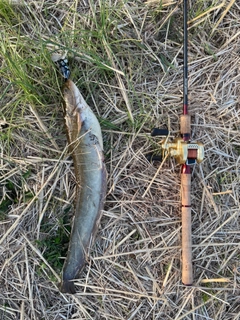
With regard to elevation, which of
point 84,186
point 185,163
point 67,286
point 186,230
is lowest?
point 67,286

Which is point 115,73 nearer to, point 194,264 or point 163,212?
point 163,212

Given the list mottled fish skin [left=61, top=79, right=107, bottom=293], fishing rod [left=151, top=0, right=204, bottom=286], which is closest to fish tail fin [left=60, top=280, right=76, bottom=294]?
mottled fish skin [left=61, top=79, right=107, bottom=293]

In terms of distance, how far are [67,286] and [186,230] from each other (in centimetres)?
93

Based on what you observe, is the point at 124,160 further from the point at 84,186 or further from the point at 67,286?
the point at 67,286

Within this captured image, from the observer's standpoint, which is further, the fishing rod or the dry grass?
the dry grass

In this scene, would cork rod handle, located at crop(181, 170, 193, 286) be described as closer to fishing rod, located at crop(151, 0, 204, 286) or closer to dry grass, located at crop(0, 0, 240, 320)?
fishing rod, located at crop(151, 0, 204, 286)

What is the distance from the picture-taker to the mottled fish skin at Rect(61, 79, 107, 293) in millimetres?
2473

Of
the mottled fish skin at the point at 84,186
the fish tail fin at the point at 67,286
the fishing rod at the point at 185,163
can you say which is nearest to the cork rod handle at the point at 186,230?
the fishing rod at the point at 185,163

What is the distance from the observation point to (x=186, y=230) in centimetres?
237

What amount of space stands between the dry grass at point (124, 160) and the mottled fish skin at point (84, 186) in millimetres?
84

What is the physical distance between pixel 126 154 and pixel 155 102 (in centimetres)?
44

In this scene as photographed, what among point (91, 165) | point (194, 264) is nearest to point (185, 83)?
point (91, 165)

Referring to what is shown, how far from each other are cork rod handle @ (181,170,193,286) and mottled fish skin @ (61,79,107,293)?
57 cm

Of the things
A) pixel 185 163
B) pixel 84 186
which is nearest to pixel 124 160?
pixel 84 186
